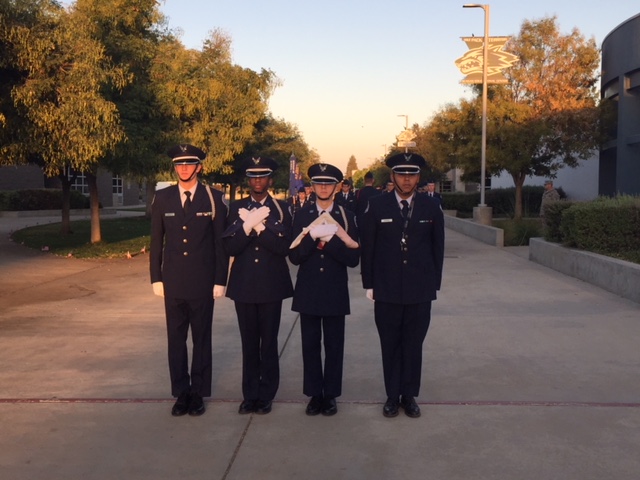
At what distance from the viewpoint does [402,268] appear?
16.6 ft

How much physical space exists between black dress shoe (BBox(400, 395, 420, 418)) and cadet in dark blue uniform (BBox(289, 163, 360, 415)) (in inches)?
19.6

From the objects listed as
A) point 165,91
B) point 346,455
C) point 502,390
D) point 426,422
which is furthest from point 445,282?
point 165,91

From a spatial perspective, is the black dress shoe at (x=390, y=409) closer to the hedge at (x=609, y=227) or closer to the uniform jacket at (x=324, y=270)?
the uniform jacket at (x=324, y=270)

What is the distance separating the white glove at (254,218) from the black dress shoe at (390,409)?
1619mm

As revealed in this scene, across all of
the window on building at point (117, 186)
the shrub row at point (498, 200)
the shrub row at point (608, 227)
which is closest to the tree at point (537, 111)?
the shrub row at point (498, 200)

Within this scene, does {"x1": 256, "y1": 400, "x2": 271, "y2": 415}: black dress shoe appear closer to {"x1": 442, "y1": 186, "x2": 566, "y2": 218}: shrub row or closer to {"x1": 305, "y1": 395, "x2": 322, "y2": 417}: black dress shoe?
{"x1": 305, "y1": 395, "x2": 322, "y2": 417}: black dress shoe

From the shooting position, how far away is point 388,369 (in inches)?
205

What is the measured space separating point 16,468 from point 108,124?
971cm

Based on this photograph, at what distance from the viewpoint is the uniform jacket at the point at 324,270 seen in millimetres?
5016

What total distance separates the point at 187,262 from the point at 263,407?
120 cm

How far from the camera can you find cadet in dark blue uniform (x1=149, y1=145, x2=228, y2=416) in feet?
Answer: 16.7

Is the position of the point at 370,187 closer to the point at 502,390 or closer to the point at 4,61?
the point at 4,61

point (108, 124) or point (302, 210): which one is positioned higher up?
point (108, 124)

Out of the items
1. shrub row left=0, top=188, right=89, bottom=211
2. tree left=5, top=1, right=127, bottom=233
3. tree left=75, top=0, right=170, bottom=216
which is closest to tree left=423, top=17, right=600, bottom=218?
tree left=75, top=0, right=170, bottom=216
